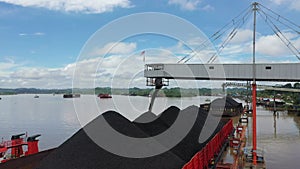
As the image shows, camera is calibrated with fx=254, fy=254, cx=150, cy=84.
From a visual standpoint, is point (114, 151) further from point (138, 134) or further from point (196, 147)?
point (196, 147)

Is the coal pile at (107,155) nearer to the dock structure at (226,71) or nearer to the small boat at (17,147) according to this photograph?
the small boat at (17,147)

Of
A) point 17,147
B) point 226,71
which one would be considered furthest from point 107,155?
point 226,71

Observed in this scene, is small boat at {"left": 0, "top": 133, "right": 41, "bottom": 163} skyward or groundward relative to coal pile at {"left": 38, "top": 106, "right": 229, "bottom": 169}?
groundward

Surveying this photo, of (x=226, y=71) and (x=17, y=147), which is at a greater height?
(x=226, y=71)

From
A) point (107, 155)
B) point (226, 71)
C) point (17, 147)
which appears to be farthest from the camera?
point (226, 71)

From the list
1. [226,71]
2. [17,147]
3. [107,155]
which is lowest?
[17,147]

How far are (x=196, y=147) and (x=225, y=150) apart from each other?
396cm

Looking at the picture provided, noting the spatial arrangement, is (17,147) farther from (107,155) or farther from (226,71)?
(226,71)

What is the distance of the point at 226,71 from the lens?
41.6 feet

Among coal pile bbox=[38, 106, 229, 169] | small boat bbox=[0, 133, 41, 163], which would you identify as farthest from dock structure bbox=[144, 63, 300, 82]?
small boat bbox=[0, 133, 41, 163]

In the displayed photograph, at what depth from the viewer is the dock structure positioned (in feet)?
37.3

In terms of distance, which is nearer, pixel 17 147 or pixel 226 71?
pixel 17 147

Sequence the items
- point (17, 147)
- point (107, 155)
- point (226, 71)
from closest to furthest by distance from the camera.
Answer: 1. point (107, 155)
2. point (17, 147)
3. point (226, 71)

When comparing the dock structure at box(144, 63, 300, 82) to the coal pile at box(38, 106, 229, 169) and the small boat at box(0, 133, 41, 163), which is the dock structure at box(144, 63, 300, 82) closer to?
the coal pile at box(38, 106, 229, 169)
